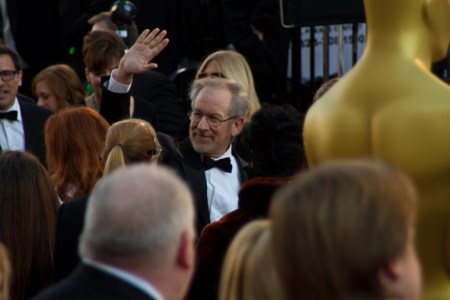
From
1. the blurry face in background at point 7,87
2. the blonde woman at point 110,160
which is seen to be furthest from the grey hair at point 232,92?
the blurry face in background at point 7,87

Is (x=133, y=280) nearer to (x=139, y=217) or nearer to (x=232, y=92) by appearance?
(x=139, y=217)

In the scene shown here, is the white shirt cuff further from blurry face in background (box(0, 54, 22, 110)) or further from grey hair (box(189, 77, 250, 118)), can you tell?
blurry face in background (box(0, 54, 22, 110))

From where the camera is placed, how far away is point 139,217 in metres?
2.73

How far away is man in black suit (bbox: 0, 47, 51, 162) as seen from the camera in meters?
7.36

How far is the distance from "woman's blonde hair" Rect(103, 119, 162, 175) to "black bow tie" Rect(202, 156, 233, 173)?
962 mm

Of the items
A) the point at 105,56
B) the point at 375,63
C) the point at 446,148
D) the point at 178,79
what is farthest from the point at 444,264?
the point at 178,79

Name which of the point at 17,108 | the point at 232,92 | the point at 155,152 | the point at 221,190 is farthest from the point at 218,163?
the point at 17,108

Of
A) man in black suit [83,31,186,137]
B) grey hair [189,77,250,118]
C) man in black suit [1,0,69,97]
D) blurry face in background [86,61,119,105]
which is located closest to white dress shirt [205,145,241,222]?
grey hair [189,77,250,118]

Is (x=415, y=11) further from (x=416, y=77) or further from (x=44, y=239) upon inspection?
(x=44, y=239)

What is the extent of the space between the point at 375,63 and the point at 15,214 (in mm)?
1930

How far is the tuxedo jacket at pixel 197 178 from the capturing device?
18.6 ft

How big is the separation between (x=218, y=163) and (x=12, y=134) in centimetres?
187

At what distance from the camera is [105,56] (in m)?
7.68

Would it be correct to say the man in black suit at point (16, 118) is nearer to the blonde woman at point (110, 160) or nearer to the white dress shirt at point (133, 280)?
the blonde woman at point (110, 160)
